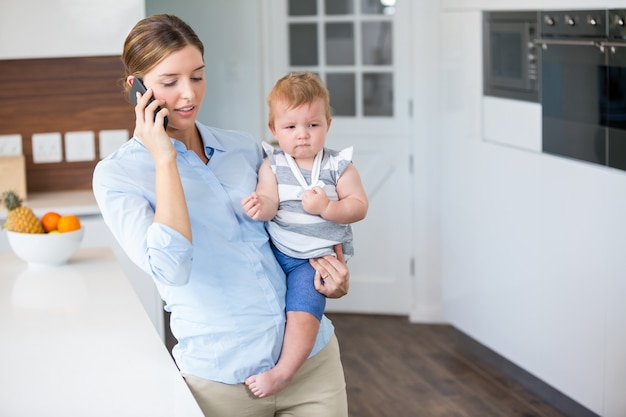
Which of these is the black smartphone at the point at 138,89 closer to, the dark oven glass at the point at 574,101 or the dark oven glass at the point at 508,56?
the dark oven glass at the point at 574,101

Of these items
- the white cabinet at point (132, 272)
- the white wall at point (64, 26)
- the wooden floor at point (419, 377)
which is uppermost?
the white wall at point (64, 26)

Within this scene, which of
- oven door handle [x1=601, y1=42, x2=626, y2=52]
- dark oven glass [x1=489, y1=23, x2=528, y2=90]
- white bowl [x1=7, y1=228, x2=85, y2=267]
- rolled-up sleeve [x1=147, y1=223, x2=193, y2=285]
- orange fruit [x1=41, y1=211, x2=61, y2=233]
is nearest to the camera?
rolled-up sleeve [x1=147, y1=223, x2=193, y2=285]

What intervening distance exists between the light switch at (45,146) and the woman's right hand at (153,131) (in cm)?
251

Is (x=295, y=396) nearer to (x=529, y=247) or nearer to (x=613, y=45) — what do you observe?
(x=613, y=45)

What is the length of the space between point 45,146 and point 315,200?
2505 mm

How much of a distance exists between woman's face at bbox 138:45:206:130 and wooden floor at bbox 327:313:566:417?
2.17m

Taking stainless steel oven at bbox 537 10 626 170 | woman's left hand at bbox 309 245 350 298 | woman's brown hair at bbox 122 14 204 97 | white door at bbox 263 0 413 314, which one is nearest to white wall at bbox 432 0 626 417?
stainless steel oven at bbox 537 10 626 170

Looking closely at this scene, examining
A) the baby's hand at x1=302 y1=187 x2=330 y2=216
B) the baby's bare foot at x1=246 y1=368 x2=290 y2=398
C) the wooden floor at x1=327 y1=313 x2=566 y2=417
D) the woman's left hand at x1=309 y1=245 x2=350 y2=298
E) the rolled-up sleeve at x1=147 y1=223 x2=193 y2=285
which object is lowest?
the wooden floor at x1=327 y1=313 x2=566 y2=417

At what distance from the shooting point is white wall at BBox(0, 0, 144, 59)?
3.77 metres

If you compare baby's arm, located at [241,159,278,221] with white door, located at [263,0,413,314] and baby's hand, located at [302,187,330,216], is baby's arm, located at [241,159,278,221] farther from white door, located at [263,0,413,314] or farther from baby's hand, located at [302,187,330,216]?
white door, located at [263,0,413,314]

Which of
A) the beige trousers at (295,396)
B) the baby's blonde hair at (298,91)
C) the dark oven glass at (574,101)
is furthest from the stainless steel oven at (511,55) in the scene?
the beige trousers at (295,396)

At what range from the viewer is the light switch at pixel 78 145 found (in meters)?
4.17

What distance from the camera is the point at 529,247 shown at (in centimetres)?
382

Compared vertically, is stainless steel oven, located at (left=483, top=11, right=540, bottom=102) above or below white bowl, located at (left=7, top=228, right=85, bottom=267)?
above
